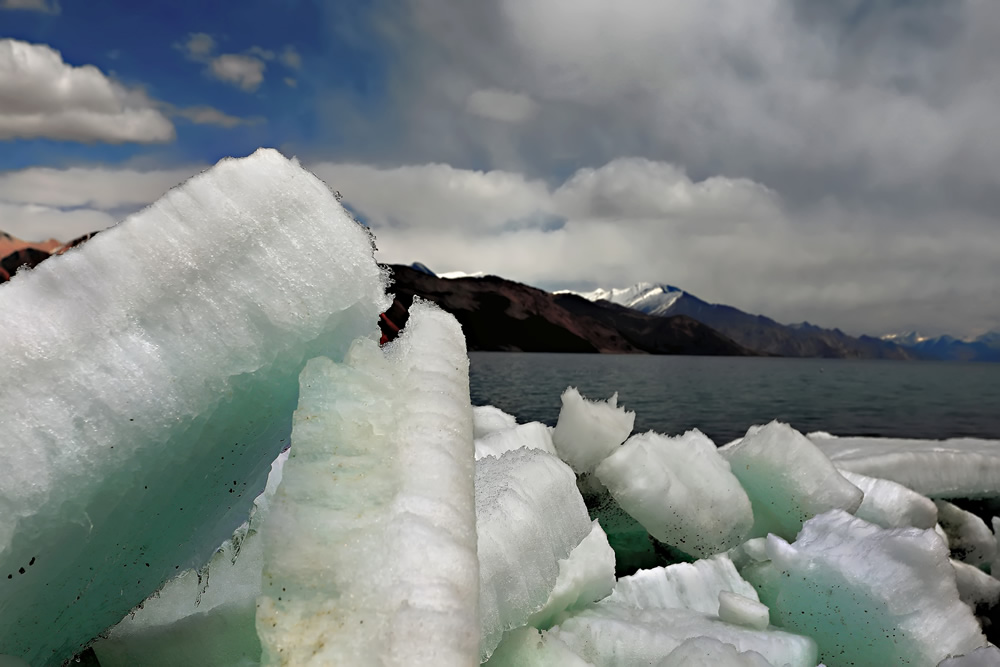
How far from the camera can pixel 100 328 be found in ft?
4.31

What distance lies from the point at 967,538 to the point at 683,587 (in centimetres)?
385

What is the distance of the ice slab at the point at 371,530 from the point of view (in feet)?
3.49

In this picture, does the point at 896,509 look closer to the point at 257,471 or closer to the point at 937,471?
the point at 937,471

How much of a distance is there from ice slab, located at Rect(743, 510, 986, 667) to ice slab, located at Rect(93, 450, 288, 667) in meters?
2.56

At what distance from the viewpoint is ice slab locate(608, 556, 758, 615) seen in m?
3.42

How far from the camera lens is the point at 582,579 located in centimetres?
273

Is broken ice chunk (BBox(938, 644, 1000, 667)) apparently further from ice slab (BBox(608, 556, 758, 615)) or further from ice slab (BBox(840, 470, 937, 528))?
ice slab (BBox(840, 470, 937, 528))

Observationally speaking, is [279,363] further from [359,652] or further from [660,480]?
[660,480]

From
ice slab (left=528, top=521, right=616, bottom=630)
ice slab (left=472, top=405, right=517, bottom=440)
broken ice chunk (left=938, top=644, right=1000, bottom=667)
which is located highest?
ice slab (left=472, top=405, right=517, bottom=440)

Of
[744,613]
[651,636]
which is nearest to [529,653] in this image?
[651,636]

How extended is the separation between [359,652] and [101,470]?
684 mm

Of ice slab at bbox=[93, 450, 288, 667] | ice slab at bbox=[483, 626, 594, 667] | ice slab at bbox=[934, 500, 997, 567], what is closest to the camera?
ice slab at bbox=[93, 450, 288, 667]

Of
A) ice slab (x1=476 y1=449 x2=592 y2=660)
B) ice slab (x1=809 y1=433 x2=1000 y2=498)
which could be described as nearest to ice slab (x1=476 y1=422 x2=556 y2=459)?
ice slab (x1=476 y1=449 x2=592 y2=660)

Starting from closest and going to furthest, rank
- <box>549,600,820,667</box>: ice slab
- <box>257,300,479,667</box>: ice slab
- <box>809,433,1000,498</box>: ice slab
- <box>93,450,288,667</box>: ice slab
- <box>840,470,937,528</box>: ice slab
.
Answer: <box>257,300,479,667</box>: ice slab, <box>93,450,288,667</box>: ice slab, <box>549,600,820,667</box>: ice slab, <box>840,470,937,528</box>: ice slab, <box>809,433,1000,498</box>: ice slab
